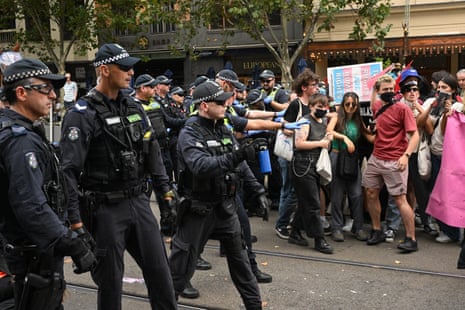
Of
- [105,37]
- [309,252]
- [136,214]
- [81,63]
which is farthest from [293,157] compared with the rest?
[81,63]

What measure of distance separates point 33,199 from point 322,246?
4207 mm

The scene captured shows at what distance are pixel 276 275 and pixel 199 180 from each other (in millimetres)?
1865

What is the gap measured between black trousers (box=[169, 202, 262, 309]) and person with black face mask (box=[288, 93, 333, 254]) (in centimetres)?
217

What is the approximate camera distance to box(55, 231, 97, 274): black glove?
10.1 ft

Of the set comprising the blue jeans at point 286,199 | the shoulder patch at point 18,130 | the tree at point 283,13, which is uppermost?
the tree at point 283,13

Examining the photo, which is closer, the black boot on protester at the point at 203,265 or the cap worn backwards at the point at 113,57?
the cap worn backwards at the point at 113,57

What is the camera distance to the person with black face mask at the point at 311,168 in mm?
6512

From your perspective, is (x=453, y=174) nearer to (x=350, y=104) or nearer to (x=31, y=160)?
(x=350, y=104)

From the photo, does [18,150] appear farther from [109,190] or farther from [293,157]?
[293,157]

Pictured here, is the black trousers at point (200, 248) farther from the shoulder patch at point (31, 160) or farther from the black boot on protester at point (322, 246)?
the black boot on protester at point (322, 246)

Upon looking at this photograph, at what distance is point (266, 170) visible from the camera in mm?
4949

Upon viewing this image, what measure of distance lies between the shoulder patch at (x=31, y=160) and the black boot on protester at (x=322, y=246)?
165 inches

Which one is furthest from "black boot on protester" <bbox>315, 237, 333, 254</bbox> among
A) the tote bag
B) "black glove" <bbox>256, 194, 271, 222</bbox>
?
"black glove" <bbox>256, 194, 271, 222</bbox>

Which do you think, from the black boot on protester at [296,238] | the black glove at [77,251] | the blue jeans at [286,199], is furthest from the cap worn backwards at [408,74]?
the black glove at [77,251]
